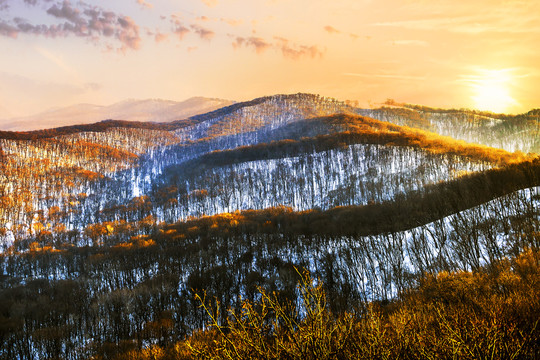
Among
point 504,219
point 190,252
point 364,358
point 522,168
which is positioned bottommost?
point 190,252

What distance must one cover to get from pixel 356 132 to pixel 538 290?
583ft

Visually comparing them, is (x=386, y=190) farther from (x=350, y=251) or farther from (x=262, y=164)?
(x=262, y=164)

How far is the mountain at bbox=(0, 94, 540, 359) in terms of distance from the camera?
4978 cm

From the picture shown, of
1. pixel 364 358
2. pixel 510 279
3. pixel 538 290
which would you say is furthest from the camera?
pixel 510 279

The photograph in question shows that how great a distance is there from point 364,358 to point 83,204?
188473mm

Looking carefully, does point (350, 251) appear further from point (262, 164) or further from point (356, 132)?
point (356, 132)

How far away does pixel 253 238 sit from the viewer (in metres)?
96.5

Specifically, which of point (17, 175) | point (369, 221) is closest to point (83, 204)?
point (17, 175)

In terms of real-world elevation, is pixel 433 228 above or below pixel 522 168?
below

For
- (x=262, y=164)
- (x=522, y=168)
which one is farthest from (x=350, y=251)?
(x=262, y=164)

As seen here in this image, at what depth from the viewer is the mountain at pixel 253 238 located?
49.8m

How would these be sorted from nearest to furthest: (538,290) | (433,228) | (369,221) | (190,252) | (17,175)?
(538,290), (433,228), (369,221), (190,252), (17,175)

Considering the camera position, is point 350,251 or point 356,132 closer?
point 350,251

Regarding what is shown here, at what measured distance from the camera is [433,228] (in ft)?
202
